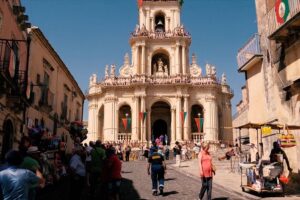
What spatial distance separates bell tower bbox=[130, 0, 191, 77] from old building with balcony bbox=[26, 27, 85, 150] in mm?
13494

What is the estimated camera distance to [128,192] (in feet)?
36.0

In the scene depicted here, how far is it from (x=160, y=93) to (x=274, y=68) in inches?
990

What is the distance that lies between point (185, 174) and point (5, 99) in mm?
8914

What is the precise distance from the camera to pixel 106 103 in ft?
127

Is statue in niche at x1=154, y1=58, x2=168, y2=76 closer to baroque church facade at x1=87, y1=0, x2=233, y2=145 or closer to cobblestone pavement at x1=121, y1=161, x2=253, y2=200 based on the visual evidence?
baroque church facade at x1=87, y1=0, x2=233, y2=145

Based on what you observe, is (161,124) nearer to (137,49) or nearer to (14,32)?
(137,49)

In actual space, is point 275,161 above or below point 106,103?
below

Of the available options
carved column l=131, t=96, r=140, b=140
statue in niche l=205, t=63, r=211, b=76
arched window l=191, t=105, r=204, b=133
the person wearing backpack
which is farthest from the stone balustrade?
the person wearing backpack

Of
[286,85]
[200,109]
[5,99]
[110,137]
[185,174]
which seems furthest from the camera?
[200,109]

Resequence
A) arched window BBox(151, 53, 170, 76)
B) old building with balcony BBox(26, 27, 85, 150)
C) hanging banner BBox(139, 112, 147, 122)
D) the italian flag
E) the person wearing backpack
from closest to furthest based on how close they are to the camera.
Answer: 1. the person wearing backpack
2. the italian flag
3. old building with balcony BBox(26, 27, 85, 150)
4. hanging banner BBox(139, 112, 147, 122)
5. arched window BBox(151, 53, 170, 76)

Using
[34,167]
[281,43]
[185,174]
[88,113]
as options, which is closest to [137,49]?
[88,113]

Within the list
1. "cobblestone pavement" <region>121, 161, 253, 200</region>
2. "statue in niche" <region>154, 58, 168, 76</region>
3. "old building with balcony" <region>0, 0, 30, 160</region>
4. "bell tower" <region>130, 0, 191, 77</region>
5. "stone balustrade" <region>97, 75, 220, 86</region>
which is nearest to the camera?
"cobblestone pavement" <region>121, 161, 253, 200</region>

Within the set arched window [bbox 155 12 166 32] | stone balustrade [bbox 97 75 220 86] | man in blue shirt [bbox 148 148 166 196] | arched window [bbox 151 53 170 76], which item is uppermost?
arched window [bbox 155 12 166 32]

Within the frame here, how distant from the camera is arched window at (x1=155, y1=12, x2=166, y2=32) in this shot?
1704 inches
